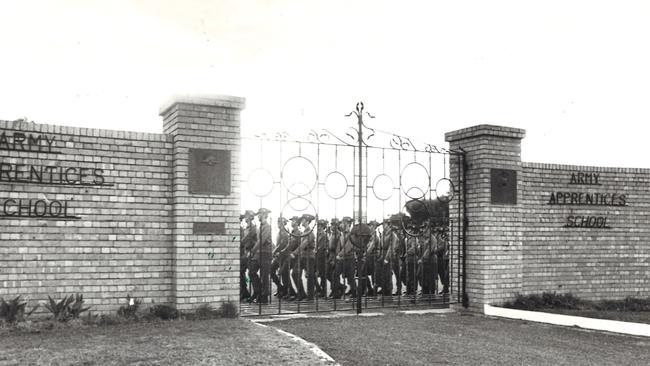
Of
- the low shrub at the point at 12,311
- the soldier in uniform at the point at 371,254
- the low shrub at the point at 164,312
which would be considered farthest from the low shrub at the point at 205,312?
the soldier in uniform at the point at 371,254

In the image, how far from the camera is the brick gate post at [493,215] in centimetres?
912

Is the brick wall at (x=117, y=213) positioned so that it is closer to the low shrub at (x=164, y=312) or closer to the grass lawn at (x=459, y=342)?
the low shrub at (x=164, y=312)

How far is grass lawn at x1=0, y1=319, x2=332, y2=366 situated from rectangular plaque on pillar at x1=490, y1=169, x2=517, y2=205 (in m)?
4.23

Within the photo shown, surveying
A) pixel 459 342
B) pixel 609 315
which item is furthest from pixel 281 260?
pixel 609 315

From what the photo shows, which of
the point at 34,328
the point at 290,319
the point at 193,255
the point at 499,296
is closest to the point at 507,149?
the point at 499,296

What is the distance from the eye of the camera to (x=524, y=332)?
24.4 ft

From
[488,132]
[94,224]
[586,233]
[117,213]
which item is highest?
[488,132]

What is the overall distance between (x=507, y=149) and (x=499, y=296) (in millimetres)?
2087

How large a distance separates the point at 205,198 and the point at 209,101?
1.09 metres

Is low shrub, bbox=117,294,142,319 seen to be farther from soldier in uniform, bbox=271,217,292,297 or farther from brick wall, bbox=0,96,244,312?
soldier in uniform, bbox=271,217,292,297

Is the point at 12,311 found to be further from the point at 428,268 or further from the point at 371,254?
the point at 428,268

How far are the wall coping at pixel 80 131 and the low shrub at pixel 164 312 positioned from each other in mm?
1836

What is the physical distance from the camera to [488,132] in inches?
362

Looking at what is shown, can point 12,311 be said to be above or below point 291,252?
below
